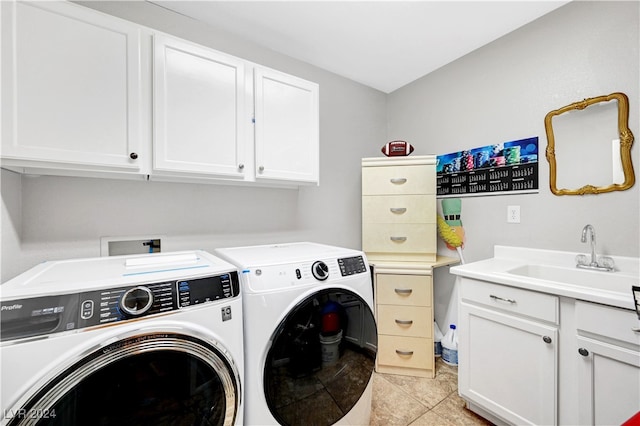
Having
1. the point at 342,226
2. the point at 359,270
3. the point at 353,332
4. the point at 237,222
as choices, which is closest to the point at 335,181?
the point at 342,226

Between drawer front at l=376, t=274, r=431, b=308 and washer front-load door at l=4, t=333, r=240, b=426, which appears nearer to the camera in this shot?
washer front-load door at l=4, t=333, r=240, b=426

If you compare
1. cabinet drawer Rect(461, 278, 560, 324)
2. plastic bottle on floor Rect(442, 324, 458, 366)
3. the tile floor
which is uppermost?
cabinet drawer Rect(461, 278, 560, 324)

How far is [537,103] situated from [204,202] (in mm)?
2370

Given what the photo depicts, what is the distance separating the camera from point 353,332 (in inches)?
51.9

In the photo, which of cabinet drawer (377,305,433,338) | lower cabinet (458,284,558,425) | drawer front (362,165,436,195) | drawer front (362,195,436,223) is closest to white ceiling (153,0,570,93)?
drawer front (362,165,436,195)

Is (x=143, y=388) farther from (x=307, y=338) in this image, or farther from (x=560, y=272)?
(x=560, y=272)

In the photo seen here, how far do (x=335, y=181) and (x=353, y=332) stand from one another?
147 cm

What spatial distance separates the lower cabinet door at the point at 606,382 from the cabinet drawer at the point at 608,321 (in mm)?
50

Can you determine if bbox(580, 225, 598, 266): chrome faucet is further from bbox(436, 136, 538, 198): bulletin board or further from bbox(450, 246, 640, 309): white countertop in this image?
bbox(436, 136, 538, 198): bulletin board

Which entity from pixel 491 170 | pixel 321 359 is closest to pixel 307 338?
pixel 321 359

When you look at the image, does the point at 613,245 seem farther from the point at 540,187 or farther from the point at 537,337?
the point at 537,337

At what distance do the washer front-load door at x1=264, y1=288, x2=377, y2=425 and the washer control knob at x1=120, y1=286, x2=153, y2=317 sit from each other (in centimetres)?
50

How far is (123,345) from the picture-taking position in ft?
2.65

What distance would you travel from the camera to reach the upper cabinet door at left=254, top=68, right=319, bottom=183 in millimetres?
1657
